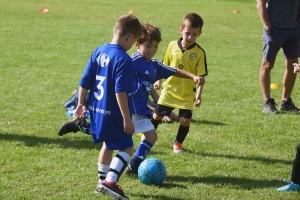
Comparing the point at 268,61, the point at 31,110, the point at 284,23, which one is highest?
the point at 284,23

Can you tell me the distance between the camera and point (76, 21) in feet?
63.2

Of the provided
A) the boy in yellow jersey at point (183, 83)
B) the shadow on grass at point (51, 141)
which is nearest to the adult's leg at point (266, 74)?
the boy in yellow jersey at point (183, 83)

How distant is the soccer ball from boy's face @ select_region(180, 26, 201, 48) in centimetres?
171

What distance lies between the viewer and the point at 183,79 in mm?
6875

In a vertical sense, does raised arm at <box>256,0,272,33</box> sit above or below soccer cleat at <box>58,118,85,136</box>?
above

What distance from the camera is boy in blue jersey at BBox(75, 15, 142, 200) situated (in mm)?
4930

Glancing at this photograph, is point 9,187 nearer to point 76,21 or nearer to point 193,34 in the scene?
point 193,34

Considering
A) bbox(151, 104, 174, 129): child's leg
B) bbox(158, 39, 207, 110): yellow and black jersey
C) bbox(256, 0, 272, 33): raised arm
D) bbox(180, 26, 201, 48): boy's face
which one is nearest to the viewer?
bbox(180, 26, 201, 48): boy's face

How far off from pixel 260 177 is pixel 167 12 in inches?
697

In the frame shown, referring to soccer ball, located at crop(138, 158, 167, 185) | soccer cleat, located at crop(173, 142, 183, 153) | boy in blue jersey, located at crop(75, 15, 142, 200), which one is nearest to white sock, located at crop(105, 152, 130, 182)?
boy in blue jersey, located at crop(75, 15, 142, 200)

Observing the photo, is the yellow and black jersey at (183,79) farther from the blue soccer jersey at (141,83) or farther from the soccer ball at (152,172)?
the soccer ball at (152,172)

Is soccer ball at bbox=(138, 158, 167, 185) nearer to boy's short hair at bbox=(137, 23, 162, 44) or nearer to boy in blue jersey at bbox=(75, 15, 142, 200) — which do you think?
boy in blue jersey at bbox=(75, 15, 142, 200)

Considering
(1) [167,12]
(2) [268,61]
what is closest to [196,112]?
(2) [268,61]

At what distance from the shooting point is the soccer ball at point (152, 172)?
5.57 meters
